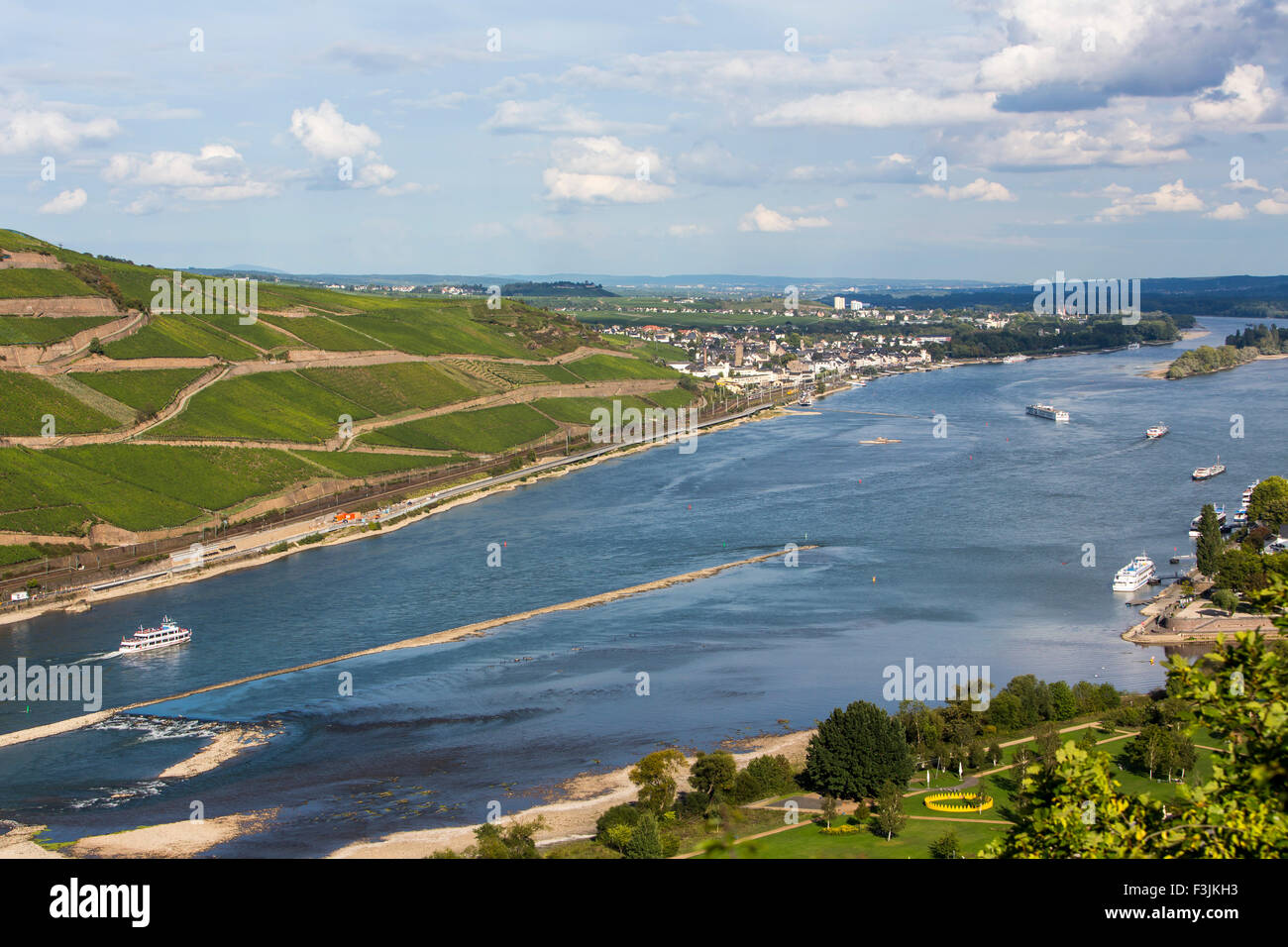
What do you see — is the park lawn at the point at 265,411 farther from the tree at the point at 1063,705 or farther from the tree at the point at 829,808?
the tree at the point at 1063,705

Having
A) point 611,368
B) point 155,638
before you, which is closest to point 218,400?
point 155,638

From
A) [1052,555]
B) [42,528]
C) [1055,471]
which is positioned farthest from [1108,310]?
[42,528]

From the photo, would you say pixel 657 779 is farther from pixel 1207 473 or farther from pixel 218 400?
pixel 218 400

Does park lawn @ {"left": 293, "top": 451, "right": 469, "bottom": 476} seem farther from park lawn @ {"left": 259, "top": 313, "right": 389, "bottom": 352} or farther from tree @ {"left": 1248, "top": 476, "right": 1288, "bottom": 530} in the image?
tree @ {"left": 1248, "top": 476, "right": 1288, "bottom": 530}

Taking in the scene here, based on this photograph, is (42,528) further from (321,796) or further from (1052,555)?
(1052,555)

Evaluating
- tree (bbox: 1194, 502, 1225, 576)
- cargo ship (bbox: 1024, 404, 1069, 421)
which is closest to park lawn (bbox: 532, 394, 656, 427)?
cargo ship (bbox: 1024, 404, 1069, 421)

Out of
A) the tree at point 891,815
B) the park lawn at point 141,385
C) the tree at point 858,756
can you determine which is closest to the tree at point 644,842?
the tree at point 891,815
